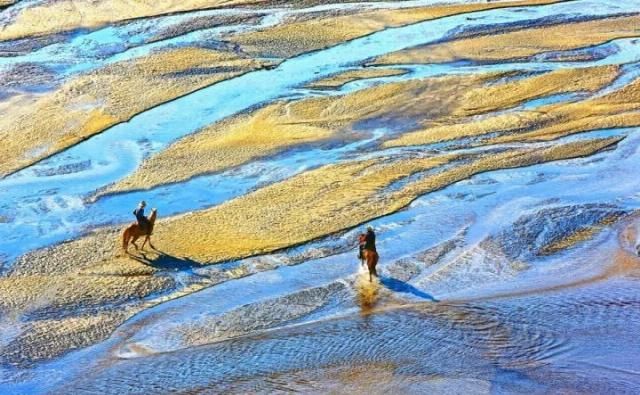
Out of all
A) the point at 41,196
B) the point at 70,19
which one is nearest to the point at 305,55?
the point at 70,19

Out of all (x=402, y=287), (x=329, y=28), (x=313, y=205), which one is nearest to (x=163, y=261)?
(x=313, y=205)

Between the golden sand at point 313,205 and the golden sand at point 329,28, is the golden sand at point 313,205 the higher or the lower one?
the lower one

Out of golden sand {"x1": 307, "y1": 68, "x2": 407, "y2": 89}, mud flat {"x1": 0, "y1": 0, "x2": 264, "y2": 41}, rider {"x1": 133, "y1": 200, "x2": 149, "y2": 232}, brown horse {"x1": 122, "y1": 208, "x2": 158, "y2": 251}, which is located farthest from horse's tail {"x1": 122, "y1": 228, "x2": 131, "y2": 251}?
mud flat {"x1": 0, "y1": 0, "x2": 264, "y2": 41}

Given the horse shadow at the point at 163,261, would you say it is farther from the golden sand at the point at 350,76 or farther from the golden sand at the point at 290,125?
the golden sand at the point at 350,76

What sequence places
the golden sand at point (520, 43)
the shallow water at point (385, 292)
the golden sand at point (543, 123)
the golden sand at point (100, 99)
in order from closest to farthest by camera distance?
the shallow water at point (385, 292)
the golden sand at point (100, 99)
the golden sand at point (543, 123)
the golden sand at point (520, 43)

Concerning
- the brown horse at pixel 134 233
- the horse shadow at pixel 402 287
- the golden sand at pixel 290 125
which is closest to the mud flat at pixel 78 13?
the golden sand at pixel 290 125

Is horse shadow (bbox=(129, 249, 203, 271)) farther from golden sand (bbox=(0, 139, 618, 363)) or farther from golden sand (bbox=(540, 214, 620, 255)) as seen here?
golden sand (bbox=(540, 214, 620, 255))

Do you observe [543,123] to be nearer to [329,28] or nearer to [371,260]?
[371,260]

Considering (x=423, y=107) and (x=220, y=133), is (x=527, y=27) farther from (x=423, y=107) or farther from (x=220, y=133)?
(x=220, y=133)
